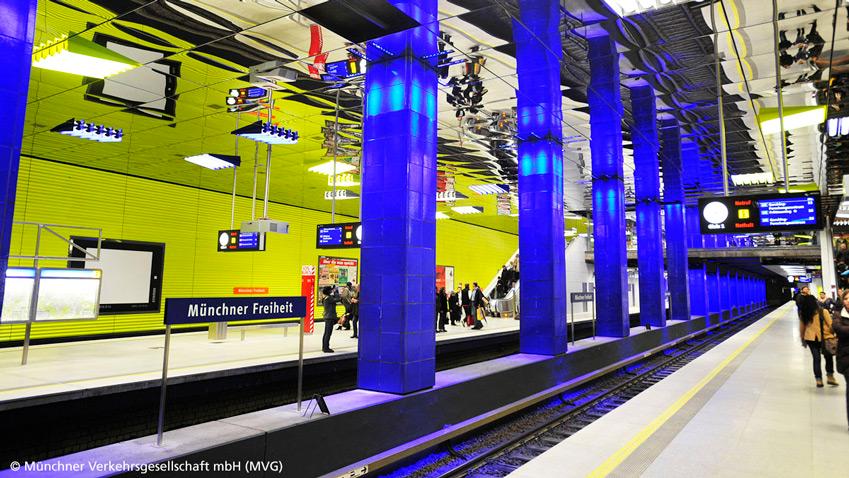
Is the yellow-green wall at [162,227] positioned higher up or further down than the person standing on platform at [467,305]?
higher up

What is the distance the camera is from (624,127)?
1273 cm

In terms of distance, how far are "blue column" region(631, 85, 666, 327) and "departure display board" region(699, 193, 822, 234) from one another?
3.92 m

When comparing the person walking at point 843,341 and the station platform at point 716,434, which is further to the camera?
the person walking at point 843,341

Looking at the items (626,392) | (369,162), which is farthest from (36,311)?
(626,392)

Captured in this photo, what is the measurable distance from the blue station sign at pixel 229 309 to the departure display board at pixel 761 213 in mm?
8512

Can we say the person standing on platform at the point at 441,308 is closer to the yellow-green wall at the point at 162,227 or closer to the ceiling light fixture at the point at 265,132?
the yellow-green wall at the point at 162,227

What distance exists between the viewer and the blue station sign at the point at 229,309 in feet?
11.2

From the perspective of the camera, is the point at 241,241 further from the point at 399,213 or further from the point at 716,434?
the point at 716,434

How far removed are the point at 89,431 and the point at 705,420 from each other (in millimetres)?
8038

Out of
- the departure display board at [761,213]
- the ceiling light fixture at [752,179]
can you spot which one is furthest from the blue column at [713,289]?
the departure display board at [761,213]

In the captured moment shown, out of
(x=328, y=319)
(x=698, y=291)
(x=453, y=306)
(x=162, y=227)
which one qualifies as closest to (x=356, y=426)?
(x=328, y=319)

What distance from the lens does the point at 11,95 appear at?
2.74 meters

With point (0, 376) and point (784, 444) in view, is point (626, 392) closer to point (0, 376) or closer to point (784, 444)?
point (784, 444)

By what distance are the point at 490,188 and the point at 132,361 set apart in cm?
1221
